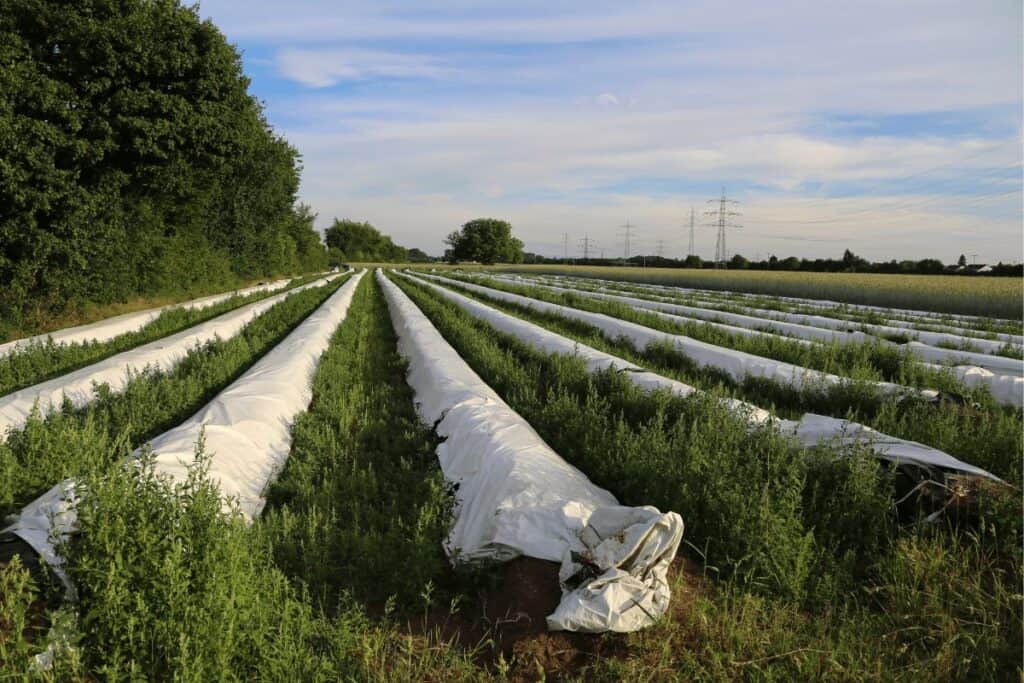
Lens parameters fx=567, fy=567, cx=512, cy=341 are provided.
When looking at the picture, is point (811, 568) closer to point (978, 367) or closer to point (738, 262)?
point (978, 367)

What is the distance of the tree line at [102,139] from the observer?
11.5 m

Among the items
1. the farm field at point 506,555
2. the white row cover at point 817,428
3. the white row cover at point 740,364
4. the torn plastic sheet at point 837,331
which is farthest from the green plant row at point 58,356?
the torn plastic sheet at point 837,331

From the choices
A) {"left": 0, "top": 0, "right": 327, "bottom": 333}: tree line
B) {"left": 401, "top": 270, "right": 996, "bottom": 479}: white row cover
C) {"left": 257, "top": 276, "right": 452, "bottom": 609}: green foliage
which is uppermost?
→ {"left": 0, "top": 0, "right": 327, "bottom": 333}: tree line

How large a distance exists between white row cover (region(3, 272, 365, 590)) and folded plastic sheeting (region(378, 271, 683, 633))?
4.87 feet

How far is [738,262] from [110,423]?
7165cm

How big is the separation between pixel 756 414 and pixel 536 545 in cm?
302

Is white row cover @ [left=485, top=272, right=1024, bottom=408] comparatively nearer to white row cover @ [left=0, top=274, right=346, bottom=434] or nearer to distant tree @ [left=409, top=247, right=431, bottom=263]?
white row cover @ [left=0, top=274, right=346, bottom=434]

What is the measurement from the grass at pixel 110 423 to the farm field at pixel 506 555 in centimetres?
3

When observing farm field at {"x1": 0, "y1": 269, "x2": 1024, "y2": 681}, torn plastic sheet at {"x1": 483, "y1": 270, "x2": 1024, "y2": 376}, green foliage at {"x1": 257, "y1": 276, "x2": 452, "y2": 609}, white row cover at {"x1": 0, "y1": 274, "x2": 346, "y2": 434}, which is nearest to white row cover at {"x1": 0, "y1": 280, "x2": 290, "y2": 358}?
white row cover at {"x1": 0, "y1": 274, "x2": 346, "y2": 434}

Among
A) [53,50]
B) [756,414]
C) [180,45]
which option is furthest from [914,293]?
[53,50]

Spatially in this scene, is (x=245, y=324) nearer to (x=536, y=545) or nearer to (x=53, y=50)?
(x=53, y=50)

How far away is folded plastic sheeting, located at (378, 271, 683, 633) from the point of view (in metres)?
2.67

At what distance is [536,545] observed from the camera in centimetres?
326

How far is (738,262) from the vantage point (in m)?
69.1
